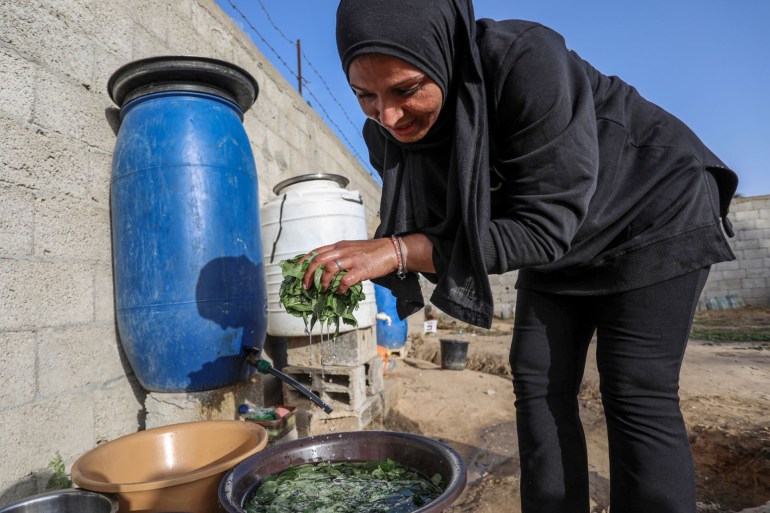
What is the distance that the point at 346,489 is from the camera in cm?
125

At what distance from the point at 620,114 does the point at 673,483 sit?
96 centimetres

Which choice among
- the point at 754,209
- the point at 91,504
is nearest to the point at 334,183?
the point at 91,504

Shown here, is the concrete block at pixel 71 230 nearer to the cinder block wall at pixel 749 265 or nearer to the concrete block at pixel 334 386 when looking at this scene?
the concrete block at pixel 334 386

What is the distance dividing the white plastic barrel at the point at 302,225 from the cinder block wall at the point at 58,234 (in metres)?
0.90

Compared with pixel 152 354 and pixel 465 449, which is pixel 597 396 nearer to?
pixel 465 449

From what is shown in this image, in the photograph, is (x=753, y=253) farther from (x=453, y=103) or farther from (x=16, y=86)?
(x=16, y=86)

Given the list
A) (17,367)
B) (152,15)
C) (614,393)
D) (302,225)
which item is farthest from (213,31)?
(614,393)

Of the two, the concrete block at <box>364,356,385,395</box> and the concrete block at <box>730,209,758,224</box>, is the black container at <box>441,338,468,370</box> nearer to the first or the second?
the concrete block at <box>364,356,385,395</box>

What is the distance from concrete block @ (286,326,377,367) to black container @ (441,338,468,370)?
2.87 meters

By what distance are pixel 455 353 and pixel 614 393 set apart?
15.4 feet

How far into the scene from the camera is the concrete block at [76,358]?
186cm

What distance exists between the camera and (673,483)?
117 cm

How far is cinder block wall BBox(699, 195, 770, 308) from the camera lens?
11555mm

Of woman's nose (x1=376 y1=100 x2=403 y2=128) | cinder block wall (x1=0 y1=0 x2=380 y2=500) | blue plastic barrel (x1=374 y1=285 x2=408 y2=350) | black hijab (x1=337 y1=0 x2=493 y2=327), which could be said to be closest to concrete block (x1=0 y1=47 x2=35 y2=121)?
cinder block wall (x1=0 y1=0 x2=380 y2=500)
